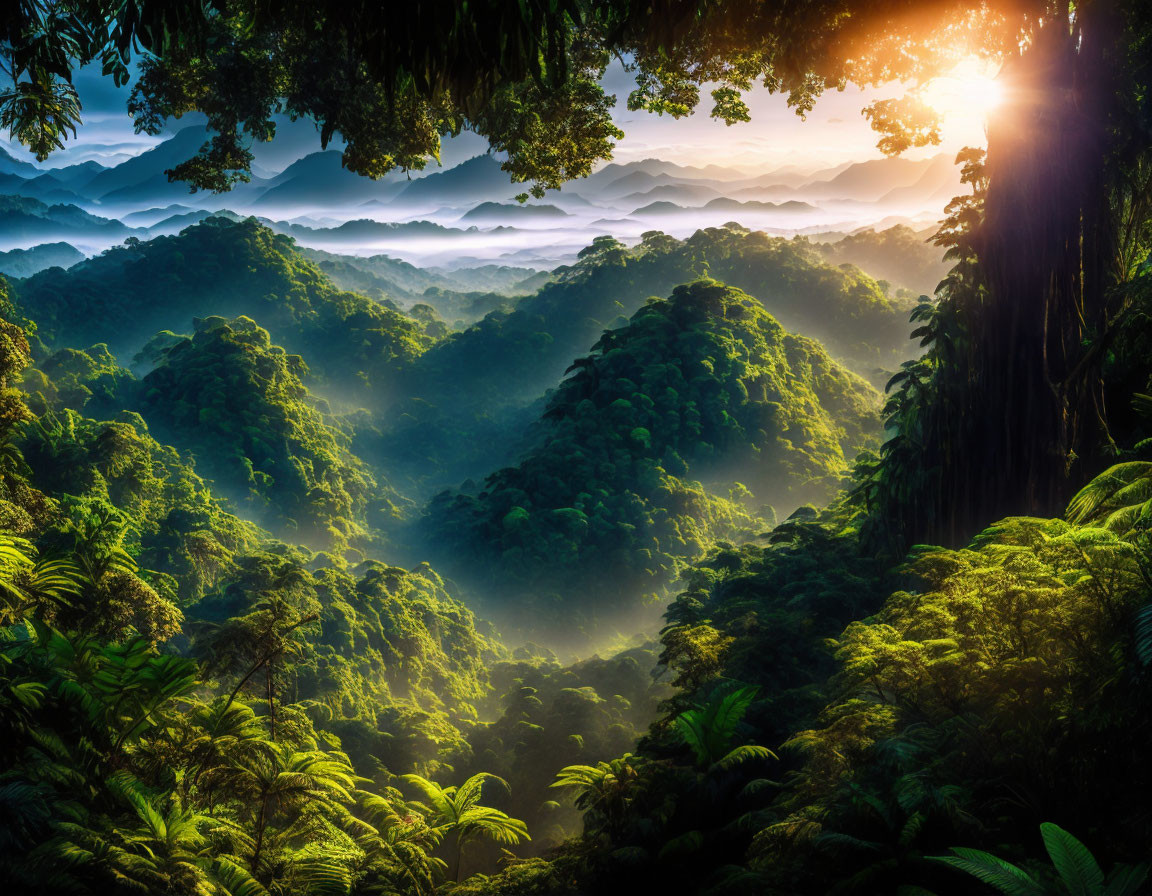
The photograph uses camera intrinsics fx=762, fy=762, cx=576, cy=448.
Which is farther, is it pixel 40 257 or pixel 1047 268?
pixel 40 257

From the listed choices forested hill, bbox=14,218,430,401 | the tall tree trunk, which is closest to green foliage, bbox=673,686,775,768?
the tall tree trunk

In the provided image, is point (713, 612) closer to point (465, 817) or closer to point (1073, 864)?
point (465, 817)

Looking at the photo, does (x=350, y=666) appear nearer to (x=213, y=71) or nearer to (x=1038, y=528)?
(x=213, y=71)

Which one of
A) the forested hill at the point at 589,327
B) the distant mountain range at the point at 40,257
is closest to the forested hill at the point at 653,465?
the forested hill at the point at 589,327

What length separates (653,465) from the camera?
45500mm

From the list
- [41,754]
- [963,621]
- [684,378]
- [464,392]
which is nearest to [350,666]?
[41,754]

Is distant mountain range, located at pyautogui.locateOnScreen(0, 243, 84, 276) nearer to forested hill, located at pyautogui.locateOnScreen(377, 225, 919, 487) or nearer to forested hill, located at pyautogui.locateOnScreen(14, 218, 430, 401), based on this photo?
forested hill, located at pyautogui.locateOnScreen(14, 218, 430, 401)

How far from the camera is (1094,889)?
11.7 ft

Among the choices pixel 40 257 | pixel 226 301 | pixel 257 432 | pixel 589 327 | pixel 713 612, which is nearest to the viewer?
pixel 713 612

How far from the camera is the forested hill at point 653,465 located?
41.5 meters

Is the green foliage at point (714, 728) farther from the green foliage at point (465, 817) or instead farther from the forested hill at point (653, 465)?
the forested hill at point (653, 465)

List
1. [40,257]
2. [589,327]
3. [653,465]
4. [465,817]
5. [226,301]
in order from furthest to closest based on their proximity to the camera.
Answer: [40,257], [226,301], [589,327], [653,465], [465,817]

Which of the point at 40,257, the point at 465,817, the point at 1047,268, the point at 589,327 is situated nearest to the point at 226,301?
the point at 589,327

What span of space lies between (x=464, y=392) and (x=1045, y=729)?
70.6m
